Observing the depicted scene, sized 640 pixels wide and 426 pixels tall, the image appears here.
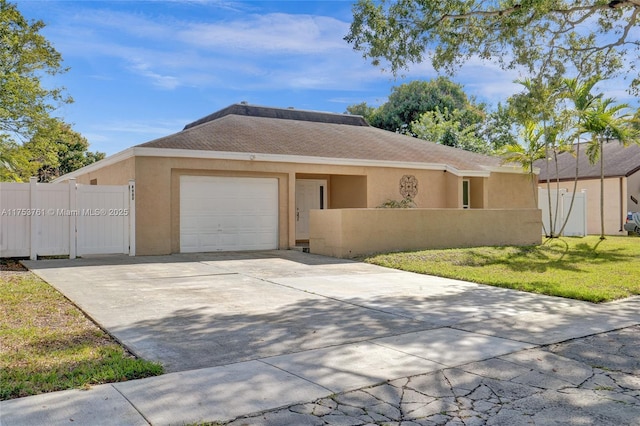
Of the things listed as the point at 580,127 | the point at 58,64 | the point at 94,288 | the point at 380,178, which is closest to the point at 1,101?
the point at 58,64

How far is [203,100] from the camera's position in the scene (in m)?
25.6

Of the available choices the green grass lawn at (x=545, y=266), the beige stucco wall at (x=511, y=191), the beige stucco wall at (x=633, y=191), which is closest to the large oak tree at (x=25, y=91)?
the green grass lawn at (x=545, y=266)

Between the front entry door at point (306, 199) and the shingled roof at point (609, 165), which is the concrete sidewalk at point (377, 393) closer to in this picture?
the front entry door at point (306, 199)

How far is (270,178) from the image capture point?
57.7 ft

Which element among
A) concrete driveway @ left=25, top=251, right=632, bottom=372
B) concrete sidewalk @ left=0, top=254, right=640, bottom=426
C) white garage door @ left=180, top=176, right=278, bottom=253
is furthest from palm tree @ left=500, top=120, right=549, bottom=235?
concrete sidewalk @ left=0, top=254, right=640, bottom=426

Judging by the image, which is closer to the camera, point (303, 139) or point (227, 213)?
point (227, 213)

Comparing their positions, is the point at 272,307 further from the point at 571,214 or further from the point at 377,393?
the point at 571,214

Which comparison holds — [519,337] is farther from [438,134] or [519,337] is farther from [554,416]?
[438,134]

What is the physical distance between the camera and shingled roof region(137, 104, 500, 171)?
681 inches

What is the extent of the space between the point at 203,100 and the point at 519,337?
21870 mm

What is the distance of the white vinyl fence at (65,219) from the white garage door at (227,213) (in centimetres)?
174

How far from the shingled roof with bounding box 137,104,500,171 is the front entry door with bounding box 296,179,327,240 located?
1.67m

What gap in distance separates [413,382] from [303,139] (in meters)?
16.0

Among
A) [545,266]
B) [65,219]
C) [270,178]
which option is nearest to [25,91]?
[65,219]
